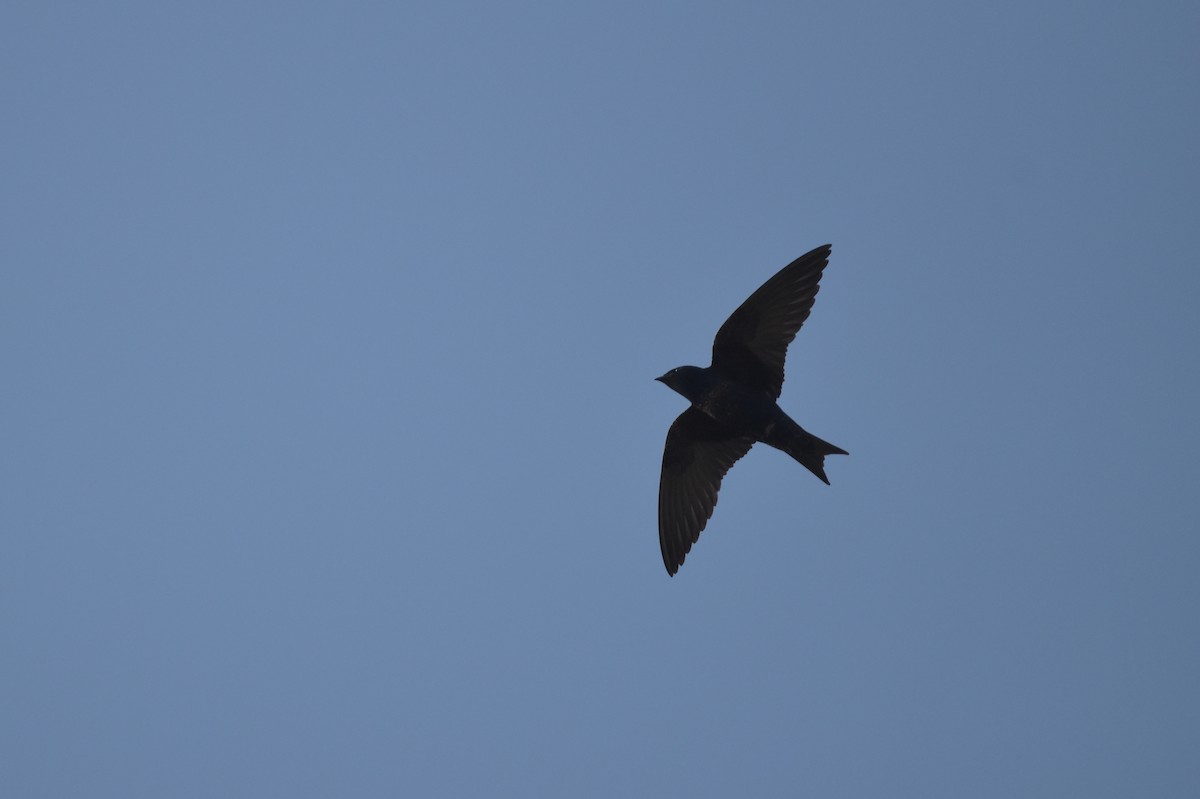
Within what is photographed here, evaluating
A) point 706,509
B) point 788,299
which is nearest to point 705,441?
point 706,509

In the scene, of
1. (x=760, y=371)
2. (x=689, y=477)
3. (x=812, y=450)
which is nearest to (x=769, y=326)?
(x=760, y=371)

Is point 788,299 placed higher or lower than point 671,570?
higher

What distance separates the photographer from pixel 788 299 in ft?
29.5

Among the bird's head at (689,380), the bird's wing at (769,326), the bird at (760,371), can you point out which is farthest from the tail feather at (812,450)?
the bird's head at (689,380)

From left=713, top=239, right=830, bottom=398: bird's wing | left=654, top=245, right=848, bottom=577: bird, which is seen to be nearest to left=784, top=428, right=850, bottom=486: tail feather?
left=654, top=245, right=848, bottom=577: bird

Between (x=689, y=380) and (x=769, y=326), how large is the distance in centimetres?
78

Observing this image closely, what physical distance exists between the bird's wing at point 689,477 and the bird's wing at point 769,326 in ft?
2.39

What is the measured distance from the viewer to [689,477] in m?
9.90

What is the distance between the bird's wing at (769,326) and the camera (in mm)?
8961

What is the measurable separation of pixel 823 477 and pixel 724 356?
1.36 metres

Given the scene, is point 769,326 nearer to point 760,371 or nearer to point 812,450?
point 760,371

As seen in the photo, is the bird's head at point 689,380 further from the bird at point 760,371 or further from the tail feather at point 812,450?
the tail feather at point 812,450

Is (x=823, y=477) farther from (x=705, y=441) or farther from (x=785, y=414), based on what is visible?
(x=705, y=441)

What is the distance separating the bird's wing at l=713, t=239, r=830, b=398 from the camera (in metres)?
8.96
